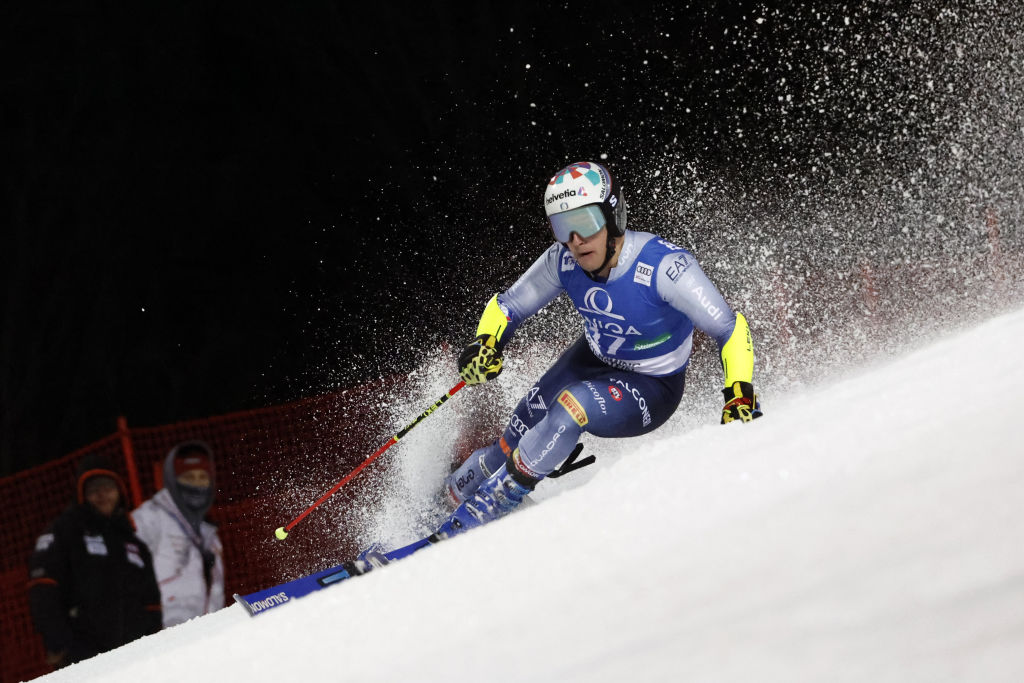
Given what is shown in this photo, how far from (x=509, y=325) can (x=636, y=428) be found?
0.67m

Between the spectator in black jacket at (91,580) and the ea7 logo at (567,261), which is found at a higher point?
the ea7 logo at (567,261)

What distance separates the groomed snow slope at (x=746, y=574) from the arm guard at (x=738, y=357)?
11.7 inches

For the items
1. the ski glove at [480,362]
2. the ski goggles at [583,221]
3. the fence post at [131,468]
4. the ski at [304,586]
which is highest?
the fence post at [131,468]

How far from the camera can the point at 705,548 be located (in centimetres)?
173

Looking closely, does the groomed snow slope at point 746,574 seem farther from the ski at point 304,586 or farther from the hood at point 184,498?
the hood at point 184,498

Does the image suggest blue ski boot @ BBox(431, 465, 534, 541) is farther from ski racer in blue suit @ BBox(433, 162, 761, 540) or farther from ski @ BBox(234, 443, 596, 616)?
ski @ BBox(234, 443, 596, 616)

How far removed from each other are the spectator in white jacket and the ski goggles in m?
1.69

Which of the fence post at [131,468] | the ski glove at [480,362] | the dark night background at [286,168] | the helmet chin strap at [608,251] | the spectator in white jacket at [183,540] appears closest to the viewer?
the helmet chin strap at [608,251]

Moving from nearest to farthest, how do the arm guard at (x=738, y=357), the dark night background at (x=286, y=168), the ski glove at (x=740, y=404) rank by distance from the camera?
1. the ski glove at (x=740, y=404)
2. the arm guard at (x=738, y=357)
3. the dark night background at (x=286, y=168)

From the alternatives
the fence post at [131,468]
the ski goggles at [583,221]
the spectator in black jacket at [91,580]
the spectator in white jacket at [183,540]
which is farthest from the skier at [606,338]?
the fence post at [131,468]

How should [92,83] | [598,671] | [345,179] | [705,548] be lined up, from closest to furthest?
[598,671] → [705,548] → [92,83] → [345,179]

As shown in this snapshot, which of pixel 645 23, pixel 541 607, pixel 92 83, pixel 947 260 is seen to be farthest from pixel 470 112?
Result: pixel 541 607

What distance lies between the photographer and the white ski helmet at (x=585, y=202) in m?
3.04

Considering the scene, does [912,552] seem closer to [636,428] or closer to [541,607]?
[541,607]
